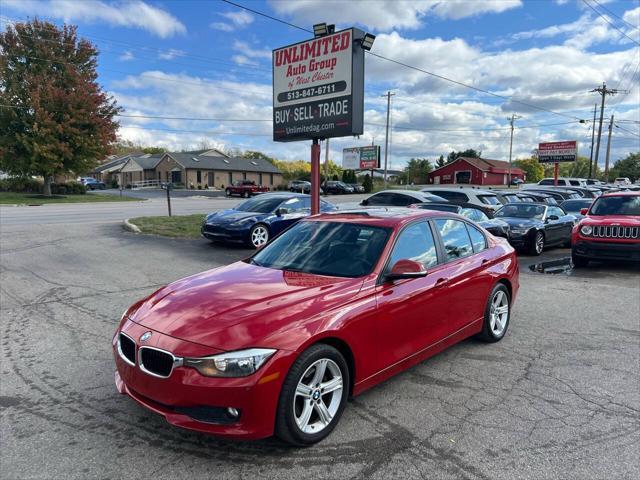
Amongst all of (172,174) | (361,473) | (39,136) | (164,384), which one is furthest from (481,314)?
(172,174)

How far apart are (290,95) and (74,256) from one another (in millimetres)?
6225

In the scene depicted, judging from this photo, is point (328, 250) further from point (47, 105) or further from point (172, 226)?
point (47, 105)

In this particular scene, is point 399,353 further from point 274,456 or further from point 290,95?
point 290,95

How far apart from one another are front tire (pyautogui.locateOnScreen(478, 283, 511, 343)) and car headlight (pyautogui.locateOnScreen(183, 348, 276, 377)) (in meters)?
3.11

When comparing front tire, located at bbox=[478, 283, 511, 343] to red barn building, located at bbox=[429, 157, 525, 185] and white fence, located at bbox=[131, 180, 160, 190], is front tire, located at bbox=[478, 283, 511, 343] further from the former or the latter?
red barn building, located at bbox=[429, 157, 525, 185]

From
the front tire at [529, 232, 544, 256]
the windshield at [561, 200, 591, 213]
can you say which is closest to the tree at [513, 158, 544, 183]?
the windshield at [561, 200, 591, 213]

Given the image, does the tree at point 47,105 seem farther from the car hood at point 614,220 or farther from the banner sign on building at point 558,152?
the banner sign on building at point 558,152

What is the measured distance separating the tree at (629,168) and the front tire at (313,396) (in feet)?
345

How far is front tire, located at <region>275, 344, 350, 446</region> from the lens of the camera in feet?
9.61

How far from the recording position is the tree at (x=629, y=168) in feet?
299

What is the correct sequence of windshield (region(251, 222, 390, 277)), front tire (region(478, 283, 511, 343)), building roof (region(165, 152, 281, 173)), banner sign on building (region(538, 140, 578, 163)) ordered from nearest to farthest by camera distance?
windshield (region(251, 222, 390, 277))
front tire (region(478, 283, 511, 343))
banner sign on building (region(538, 140, 578, 163))
building roof (region(165, 152, 281, 173))

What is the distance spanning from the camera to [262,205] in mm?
12688

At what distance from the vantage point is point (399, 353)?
3.82m

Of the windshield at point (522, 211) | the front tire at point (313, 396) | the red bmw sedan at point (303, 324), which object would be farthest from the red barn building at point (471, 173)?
the front tire at point (313, 396)
